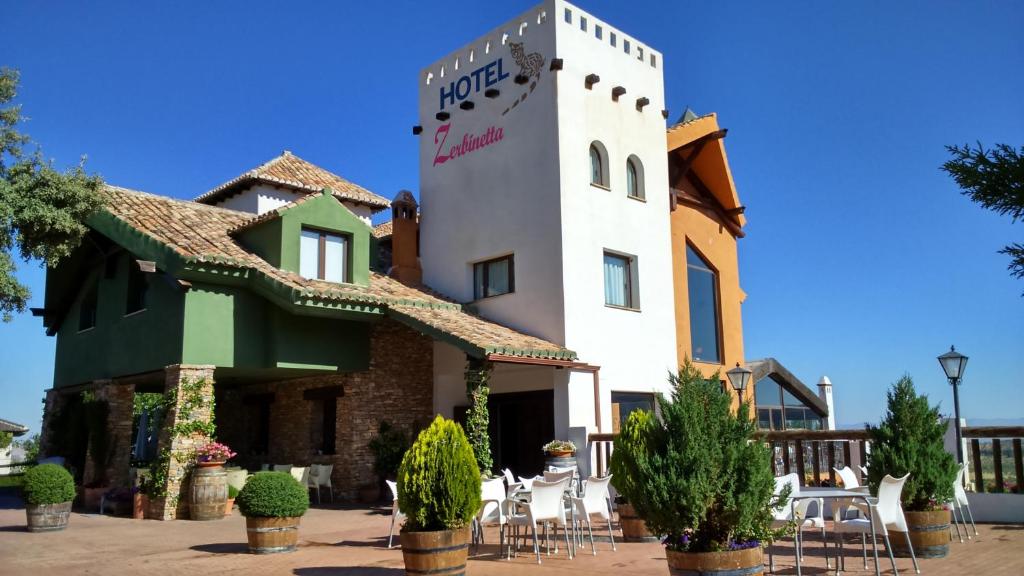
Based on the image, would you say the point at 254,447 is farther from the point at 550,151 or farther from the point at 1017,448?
the point at 1017,448

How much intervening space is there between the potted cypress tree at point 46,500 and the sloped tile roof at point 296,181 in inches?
383

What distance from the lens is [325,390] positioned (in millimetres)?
17172

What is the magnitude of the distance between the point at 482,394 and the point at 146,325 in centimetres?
695

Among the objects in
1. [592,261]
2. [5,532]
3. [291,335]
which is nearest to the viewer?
[5,532]

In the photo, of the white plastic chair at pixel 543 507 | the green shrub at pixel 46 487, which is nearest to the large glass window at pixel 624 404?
the white plastic chair at pixel 543 507

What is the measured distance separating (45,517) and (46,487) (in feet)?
1.60

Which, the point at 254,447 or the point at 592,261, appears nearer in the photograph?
the point at 592,261

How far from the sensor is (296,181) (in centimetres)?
2134

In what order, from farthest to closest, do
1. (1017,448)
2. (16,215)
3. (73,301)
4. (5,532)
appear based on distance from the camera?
1. (73,301)
2. (16,215)
3. (5,532)
4. (1017,448)

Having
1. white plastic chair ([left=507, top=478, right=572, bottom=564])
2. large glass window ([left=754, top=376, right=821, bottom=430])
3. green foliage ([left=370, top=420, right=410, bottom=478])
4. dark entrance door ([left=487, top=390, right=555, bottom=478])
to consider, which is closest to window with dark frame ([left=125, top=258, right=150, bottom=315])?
green foliage ([left=370, top=420, right=410, bottom=478])

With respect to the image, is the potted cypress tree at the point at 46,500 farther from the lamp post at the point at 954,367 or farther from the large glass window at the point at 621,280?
the lamp post at the point at 954,367

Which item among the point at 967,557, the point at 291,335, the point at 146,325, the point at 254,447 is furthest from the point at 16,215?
the point at 967,557

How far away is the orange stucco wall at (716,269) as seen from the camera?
19047 mm

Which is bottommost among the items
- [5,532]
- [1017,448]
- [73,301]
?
[5,532]
